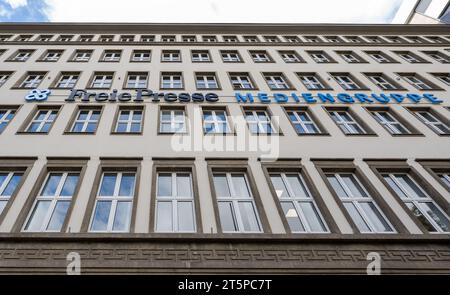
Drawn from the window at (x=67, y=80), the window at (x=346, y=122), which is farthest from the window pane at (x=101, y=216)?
the window at (x=346, y=122)

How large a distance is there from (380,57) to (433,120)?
753 cm

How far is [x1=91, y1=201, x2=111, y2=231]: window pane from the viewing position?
745 centimetres

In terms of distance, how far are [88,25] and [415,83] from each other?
20.9 m

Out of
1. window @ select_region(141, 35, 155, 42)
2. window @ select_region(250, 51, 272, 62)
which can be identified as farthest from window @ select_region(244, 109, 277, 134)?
window @ select_region(141, 35, 155, 42)

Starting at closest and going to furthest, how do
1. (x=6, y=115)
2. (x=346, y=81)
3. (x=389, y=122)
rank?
(x=6, y=115) < (x=389, y=122) < (x=346, y=81)

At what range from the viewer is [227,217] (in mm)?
7930

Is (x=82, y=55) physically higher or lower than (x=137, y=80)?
higher

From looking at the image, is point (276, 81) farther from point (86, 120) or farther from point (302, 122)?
point (86, 120)

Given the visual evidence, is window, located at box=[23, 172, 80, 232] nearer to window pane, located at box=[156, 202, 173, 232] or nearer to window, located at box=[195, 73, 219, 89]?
window pane, located at box=[156, 202, 173, 232]

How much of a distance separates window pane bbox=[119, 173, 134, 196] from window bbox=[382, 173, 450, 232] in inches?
306

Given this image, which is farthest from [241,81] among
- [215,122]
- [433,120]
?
[433,120]

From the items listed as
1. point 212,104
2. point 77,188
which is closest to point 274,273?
point 77,188

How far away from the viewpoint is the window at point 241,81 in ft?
47.5

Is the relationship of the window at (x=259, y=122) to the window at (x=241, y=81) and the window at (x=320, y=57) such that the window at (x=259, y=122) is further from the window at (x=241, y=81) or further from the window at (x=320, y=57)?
the window at (x=320, y=57)
